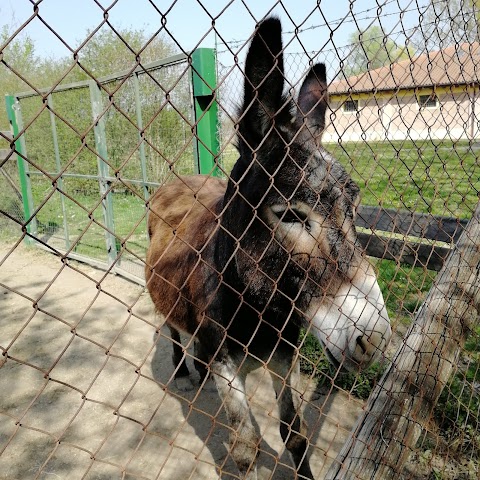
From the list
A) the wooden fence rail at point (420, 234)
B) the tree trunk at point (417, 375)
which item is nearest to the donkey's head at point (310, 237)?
the tree trunk at point (417, 375)

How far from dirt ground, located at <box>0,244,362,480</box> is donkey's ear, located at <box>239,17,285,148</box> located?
3.17 feet

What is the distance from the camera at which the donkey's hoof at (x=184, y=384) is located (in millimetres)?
3803

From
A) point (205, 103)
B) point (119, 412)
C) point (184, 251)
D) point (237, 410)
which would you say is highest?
point (205, 103)

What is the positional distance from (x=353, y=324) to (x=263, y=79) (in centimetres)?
95

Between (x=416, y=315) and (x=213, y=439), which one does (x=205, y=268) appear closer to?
(x=416, y=315)

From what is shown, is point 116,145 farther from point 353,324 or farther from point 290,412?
point 353,324

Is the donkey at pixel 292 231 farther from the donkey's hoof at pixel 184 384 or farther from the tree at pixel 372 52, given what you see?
the donkey's hoof at pixel 184 384

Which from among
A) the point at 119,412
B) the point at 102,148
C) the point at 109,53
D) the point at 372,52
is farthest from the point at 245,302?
the point at 109,53

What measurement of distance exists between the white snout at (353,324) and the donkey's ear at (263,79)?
0.72 metres

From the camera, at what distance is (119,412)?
303cm

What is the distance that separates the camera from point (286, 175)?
173 cm

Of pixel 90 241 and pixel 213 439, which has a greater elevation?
pixel 90 241

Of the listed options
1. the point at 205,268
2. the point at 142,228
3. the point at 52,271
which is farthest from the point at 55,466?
Answer: the point at 52,271

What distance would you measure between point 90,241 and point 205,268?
616 cm
